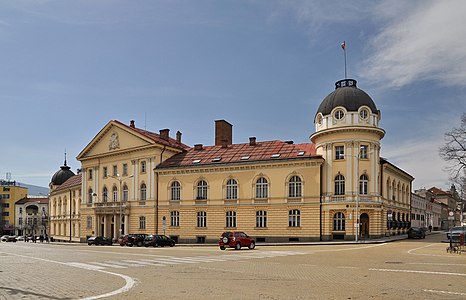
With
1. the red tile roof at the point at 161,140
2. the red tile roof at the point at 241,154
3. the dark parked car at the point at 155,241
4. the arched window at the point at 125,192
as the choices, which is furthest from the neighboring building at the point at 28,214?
the dark parked car at the point at 155,241

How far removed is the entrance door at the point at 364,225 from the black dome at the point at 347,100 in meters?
11.1

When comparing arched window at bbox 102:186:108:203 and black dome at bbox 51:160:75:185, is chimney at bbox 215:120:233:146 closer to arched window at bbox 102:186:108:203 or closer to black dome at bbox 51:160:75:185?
arched window at bbox 102:186:108:203

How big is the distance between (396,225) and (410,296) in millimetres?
49107

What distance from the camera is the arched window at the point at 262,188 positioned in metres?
53.8

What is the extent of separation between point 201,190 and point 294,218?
491 inches

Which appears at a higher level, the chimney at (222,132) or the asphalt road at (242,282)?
the chimney at (222,132)

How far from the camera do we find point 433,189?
16838 cm

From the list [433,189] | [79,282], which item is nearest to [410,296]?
[79,282]

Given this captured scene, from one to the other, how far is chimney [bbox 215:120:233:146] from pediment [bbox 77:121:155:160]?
990 cm

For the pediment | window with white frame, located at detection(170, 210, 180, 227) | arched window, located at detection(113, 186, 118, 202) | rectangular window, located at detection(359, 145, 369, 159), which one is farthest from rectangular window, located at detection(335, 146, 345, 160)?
arched window, located at detection(113, 186, 118, 202)

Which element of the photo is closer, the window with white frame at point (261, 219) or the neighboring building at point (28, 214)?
the window with white frame at point (261, 219)

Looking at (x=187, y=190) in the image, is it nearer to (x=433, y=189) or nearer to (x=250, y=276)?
(x=250, y=276)

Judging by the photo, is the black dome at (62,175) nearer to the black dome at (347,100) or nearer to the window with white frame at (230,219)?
the window with white frame at (230,219)

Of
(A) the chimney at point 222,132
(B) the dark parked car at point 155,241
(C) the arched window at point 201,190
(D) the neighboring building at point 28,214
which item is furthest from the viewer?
(D) the neighboring building at point 28,214
